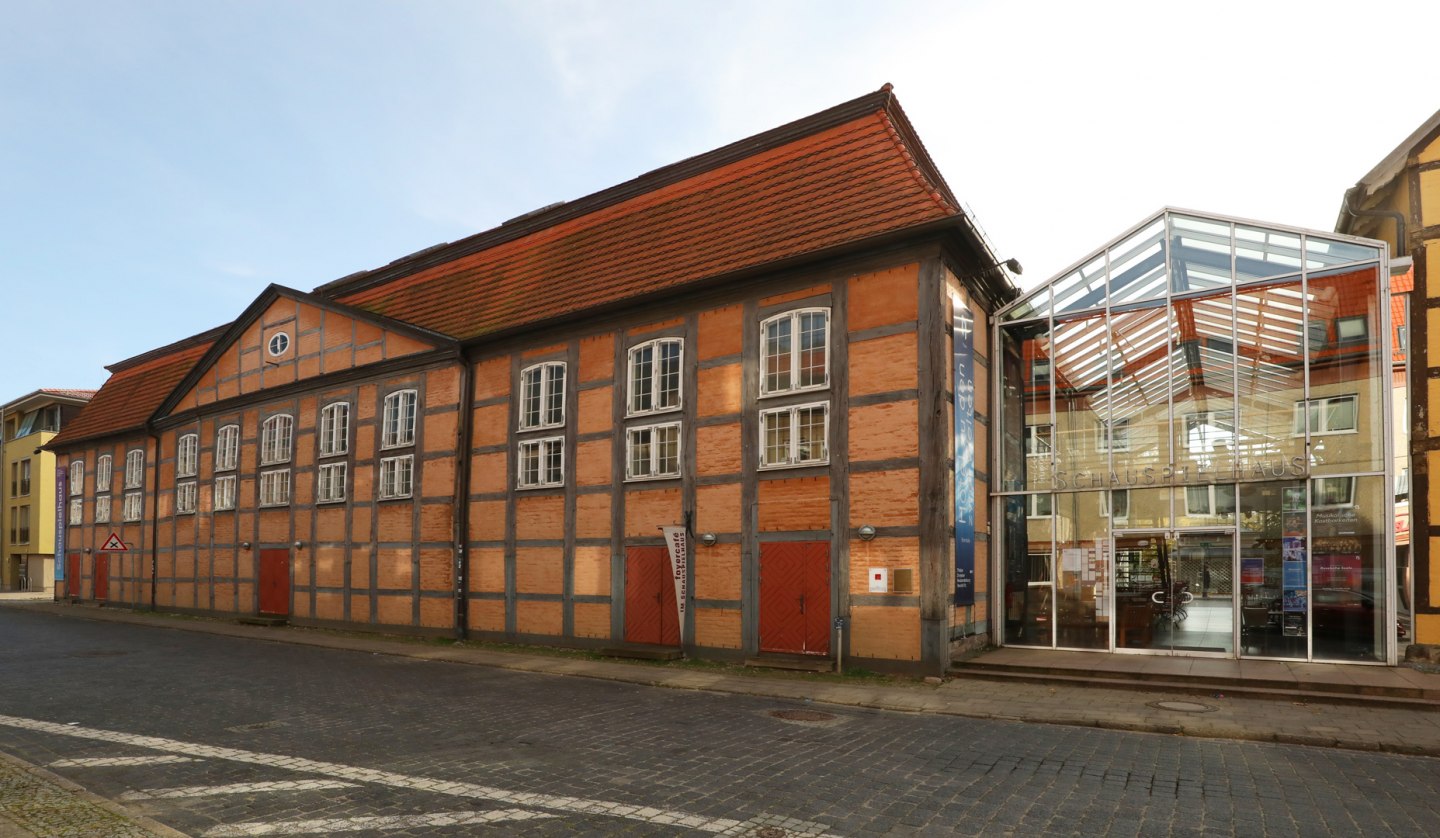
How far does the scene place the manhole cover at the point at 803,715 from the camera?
1196 centimetres

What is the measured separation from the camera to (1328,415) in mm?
15172

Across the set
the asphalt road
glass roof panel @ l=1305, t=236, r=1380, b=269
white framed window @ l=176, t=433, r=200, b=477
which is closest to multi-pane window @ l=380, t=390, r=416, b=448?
the asphalt road

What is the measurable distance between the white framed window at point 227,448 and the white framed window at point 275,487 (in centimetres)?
219

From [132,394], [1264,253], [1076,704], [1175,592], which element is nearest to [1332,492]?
[1175,592]

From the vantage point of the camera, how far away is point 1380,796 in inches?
322

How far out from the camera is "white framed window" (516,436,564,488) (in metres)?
20.6

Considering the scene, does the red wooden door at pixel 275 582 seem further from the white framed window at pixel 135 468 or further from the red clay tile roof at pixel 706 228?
the white framed window at pixel 135 468

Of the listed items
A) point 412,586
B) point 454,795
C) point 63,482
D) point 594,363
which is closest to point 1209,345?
point 594,363

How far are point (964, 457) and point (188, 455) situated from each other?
27785 millimetres

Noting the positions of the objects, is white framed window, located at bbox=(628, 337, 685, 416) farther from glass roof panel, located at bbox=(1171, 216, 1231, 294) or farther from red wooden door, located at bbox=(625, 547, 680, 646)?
glass roof panel, located at bbox=(1171, 216, 1231, 294)

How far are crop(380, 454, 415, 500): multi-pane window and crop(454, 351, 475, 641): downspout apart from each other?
198 cm

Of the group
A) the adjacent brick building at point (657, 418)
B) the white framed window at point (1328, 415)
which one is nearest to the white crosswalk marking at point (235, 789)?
the adjacent brick building at point (657, 418)

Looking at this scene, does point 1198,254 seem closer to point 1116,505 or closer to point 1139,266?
point 1139,266

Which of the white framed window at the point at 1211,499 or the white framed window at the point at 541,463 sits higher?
the white framed window at the point at 541,463
